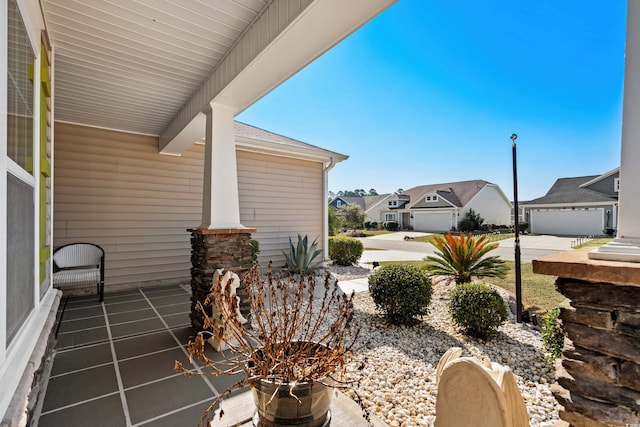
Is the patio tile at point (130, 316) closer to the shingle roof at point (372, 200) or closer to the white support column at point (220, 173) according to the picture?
the white support column at point (220, 173)

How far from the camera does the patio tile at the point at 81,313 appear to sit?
3.54m

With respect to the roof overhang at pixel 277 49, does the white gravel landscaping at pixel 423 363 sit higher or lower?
lower

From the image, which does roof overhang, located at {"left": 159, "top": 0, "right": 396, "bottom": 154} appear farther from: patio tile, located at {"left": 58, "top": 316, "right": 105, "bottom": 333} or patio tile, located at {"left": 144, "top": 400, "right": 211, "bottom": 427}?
patio tile, located at {"left": 58, "top": 316, "right": 105, "bottom": 333}

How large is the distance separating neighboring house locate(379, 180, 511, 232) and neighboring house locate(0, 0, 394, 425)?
18.6 metres

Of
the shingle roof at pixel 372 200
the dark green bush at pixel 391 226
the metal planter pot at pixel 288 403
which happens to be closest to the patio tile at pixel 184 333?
the metal planter pot at pixel 288 403

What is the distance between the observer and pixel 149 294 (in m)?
4.64

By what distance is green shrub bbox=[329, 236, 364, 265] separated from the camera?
7.67m

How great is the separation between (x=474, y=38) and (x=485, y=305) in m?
7.39

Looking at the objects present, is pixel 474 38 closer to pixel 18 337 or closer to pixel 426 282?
pixel 426 282

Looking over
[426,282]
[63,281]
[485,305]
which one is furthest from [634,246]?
[63,281]

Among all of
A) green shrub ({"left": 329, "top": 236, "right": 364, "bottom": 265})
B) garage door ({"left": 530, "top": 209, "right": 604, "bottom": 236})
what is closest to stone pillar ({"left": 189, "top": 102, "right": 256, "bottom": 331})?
green shrub ({"left": 329, "top": 236, "right": 364, "bottom": 265})

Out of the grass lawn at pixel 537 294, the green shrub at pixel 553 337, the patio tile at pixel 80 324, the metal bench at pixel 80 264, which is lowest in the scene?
the grass lawn at pixel 537 294

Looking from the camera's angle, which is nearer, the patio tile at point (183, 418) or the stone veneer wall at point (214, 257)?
the patio tile at point (183, 418)

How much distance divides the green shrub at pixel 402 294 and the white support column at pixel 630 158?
262cm
